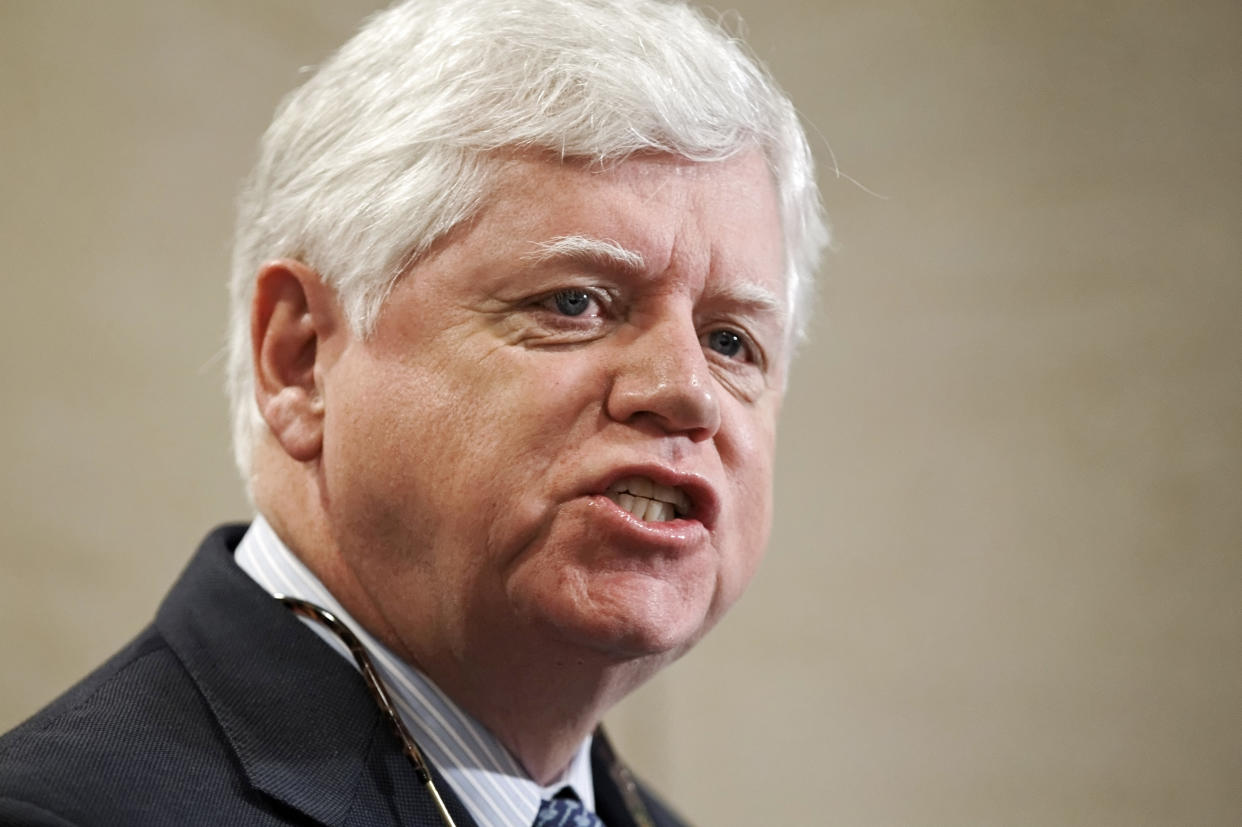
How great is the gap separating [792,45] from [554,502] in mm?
2490

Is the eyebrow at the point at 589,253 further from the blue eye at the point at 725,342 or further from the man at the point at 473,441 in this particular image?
the blue eye at the point at 725,342

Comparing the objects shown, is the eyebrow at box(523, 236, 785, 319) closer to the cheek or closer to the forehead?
the forehead

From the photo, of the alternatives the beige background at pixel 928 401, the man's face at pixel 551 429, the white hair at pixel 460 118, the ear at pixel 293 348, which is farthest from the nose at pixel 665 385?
the beige background at pixel 928 401

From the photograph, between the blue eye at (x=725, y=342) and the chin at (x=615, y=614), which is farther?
the blue eye at (x=725, y=342)

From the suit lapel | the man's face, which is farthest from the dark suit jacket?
the man's face

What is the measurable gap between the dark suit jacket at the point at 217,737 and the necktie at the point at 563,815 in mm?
155

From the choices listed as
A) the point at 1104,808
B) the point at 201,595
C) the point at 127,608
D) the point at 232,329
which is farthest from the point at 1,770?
the point at 1104,808

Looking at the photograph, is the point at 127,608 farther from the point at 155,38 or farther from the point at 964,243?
the point at 964,243

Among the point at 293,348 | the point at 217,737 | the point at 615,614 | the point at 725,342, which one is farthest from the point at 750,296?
the point at 217,737

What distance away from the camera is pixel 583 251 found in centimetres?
158

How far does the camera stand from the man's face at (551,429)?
1525 mm

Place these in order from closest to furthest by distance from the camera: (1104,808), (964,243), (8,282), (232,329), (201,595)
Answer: (201,595), (232,329), (8,282), (1104,808), (964,243)

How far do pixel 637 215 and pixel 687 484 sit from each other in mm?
326

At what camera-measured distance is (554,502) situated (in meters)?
1.52
